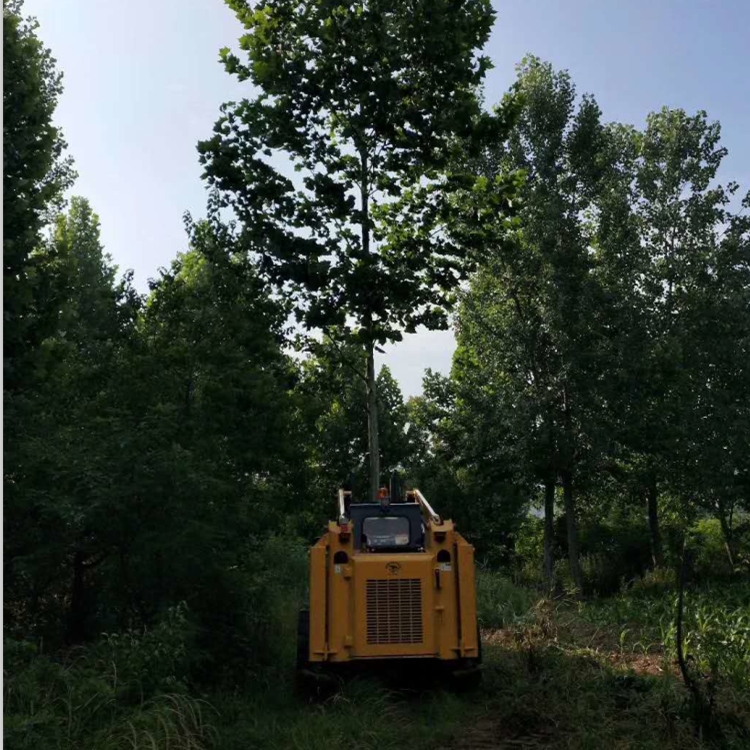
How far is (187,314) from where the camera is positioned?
13117 mm

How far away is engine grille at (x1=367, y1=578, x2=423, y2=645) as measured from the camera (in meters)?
9.44

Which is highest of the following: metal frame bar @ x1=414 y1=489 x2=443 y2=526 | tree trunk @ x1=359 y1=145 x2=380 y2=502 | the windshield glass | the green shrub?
tree trunk @ x1=359 y1=145 x2=380 y2=502

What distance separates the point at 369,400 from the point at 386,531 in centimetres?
457

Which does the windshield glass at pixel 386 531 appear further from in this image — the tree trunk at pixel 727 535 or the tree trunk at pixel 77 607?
the tree trunk at pixel 727 535

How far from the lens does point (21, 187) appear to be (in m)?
12.2

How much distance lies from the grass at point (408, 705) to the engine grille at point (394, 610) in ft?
2.20

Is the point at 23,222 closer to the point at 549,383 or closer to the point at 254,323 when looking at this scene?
the point at 254,323

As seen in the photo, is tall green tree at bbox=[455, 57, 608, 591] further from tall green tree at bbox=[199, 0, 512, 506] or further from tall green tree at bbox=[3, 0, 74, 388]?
tall green tree at bbox=[3, 0, 74, 388]

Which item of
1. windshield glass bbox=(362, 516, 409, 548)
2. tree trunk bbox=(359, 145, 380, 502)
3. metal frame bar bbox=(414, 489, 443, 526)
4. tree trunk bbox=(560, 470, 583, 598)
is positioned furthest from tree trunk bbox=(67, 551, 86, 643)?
tree trunk bbox=(560, 470, 583, 598)

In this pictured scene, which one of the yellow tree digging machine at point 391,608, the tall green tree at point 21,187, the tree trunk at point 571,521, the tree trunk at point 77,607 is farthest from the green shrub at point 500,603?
the tall green tree at point 21,187

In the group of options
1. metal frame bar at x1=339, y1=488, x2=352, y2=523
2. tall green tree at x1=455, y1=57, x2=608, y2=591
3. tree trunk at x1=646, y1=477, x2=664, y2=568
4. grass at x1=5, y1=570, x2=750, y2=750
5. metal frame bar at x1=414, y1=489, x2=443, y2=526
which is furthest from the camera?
tree trunk at x1=646, y1=477, x2=664, y2=568

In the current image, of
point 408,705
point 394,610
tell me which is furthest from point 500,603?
point 394,610

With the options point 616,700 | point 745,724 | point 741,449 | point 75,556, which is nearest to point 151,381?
point 75,556

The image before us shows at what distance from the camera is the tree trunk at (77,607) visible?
32.9ft
